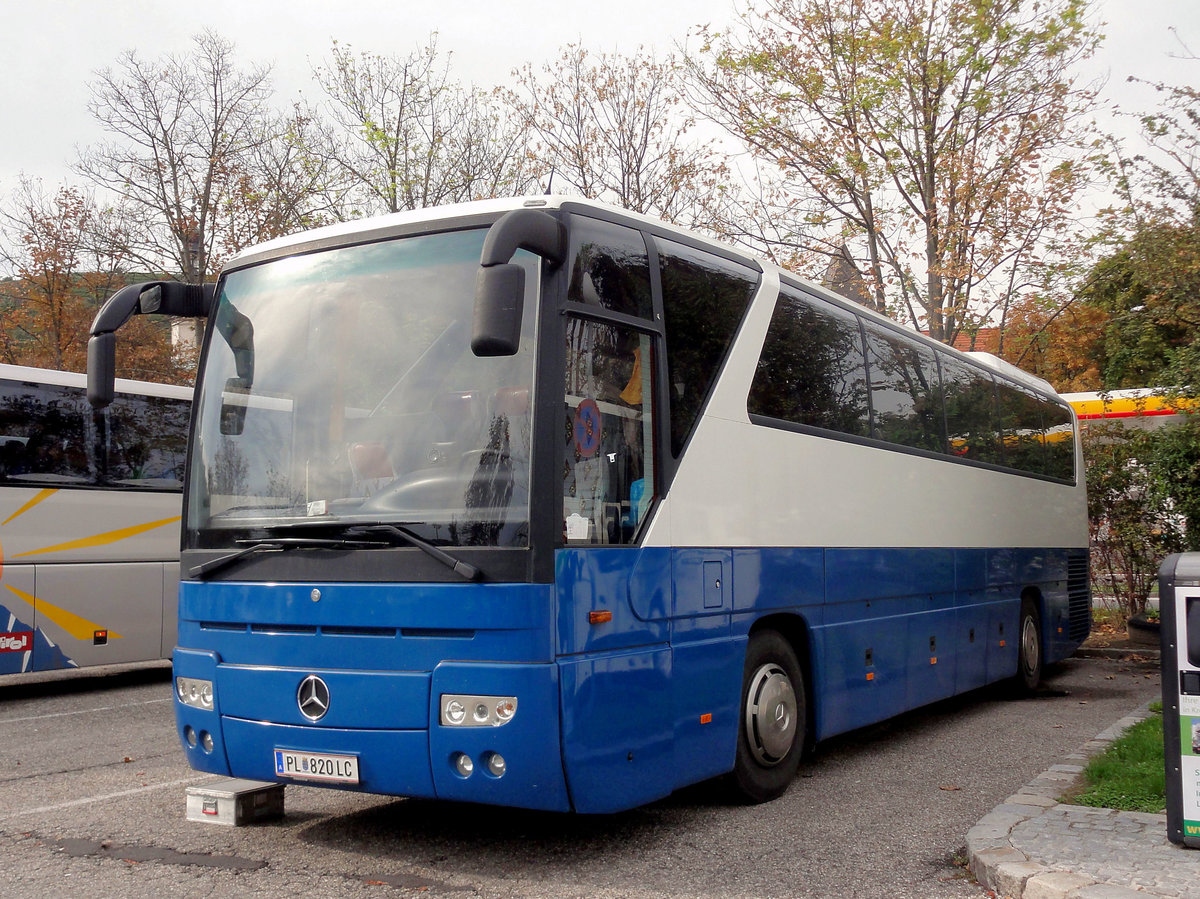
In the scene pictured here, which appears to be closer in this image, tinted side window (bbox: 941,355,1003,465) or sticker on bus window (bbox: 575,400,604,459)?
sticker on bus window (bbox: 575,400,604,459)

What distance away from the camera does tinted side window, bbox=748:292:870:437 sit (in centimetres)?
712

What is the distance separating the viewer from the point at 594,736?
5.11 m

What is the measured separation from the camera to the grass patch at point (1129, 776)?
Result: 5973mm

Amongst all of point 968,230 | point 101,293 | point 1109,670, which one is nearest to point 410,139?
point 101,293

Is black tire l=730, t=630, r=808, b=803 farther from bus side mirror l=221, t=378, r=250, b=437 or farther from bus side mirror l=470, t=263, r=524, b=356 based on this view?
bus side mirror l=221, t=378, r=250, b=437

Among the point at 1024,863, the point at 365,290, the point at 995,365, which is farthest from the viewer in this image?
the point at 995,365

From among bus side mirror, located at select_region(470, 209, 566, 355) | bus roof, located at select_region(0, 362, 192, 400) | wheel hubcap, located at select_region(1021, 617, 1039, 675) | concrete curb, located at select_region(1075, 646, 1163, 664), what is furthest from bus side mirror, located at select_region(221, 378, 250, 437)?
concrete curb, located at select_region(1075, 646, 1163, 664)

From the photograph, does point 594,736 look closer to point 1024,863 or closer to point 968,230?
point 1024,863

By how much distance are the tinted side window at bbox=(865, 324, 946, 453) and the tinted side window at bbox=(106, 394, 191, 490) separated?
723 centimetres

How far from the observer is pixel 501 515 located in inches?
199

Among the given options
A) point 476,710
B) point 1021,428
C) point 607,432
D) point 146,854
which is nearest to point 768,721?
point 607,432

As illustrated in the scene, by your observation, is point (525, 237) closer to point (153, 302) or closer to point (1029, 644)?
point (153, 302)

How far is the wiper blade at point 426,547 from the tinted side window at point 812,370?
2.49 m

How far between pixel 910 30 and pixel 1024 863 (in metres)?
17.7
